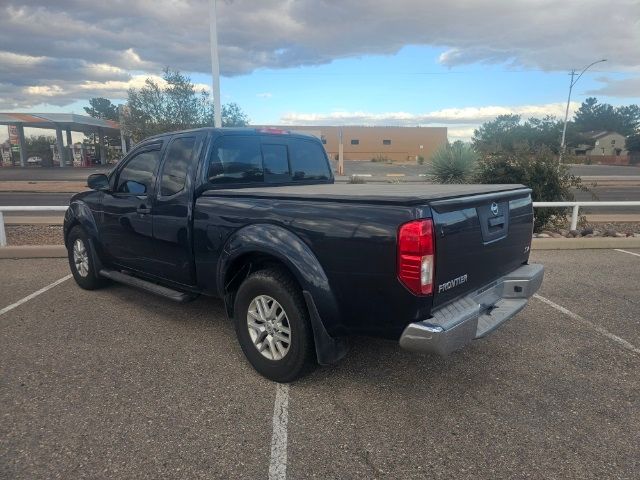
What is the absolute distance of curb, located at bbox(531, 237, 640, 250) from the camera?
7828 mm

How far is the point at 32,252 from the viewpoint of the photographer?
731cm

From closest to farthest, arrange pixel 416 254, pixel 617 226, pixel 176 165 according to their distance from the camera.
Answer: pixel 416 254 < pixel 176 165 < pixel 617 226

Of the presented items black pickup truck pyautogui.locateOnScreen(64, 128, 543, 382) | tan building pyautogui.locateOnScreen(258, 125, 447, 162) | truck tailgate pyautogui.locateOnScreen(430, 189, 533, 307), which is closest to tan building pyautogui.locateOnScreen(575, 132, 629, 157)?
tan building pyautogui.locateOnScreen(258, 125, 447, 162)

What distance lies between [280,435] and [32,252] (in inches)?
250

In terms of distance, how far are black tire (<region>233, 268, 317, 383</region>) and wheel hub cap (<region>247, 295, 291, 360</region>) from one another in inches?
0.6

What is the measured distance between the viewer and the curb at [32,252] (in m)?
7.28

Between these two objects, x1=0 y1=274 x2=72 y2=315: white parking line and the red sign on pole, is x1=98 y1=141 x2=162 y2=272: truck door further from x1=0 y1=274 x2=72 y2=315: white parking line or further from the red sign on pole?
the red sign on pole

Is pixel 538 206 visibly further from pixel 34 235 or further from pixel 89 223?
pixel 34 235

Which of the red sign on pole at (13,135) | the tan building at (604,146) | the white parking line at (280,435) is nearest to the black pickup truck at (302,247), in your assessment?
the white parking line at (280,435)

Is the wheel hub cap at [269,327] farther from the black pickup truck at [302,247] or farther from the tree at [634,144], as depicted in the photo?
the tree at [634,144]

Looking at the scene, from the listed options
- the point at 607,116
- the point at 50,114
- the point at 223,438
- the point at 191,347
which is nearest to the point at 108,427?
the point at 223,438

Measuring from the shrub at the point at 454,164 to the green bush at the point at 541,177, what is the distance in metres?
1.04

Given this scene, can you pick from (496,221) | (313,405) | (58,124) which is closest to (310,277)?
(313,405)

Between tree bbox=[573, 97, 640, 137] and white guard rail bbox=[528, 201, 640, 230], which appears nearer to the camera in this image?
white guard rail bbox=[528, 201, 640, 230]
